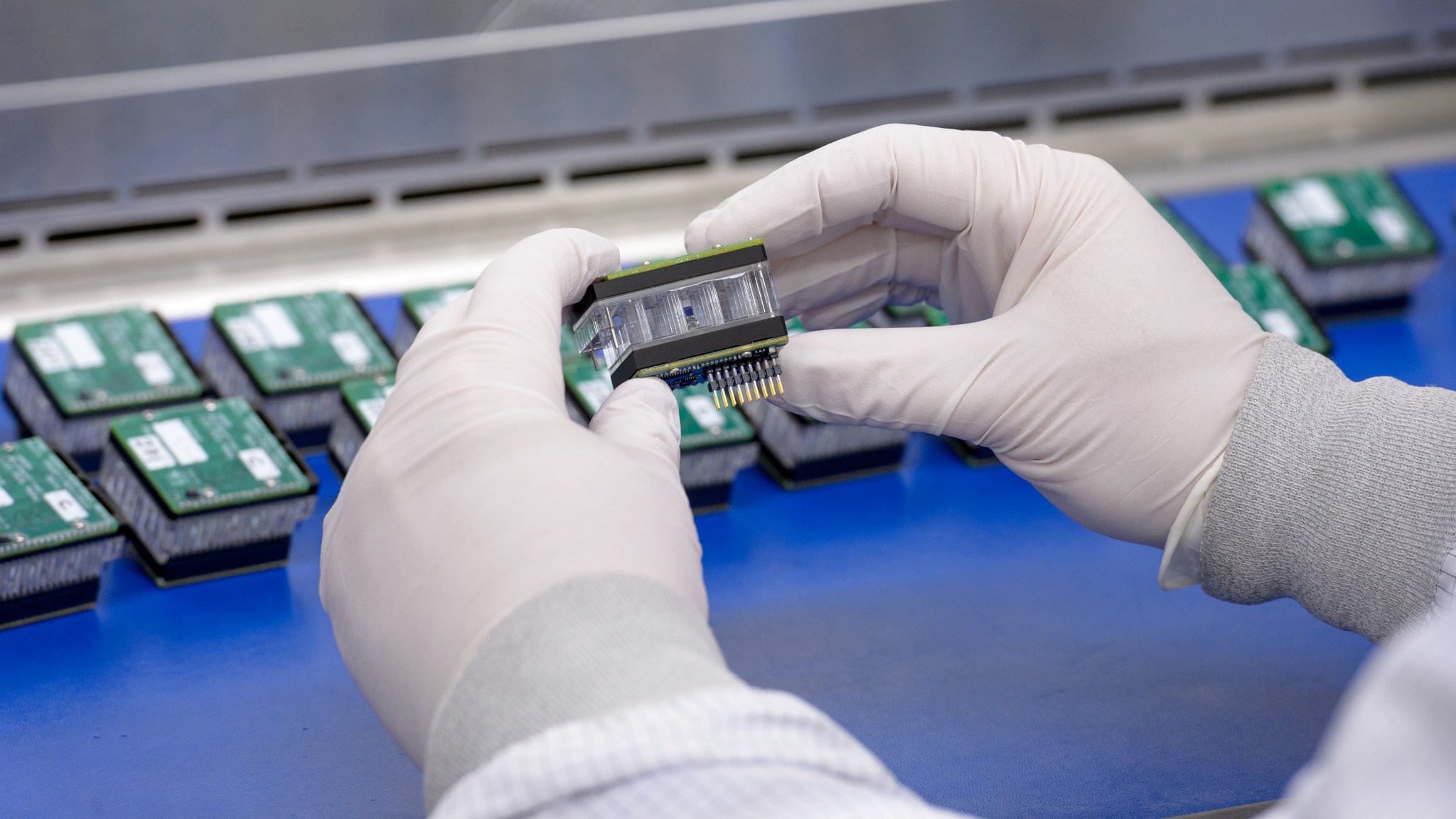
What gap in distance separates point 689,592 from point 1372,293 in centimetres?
139

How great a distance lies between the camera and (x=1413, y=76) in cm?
234

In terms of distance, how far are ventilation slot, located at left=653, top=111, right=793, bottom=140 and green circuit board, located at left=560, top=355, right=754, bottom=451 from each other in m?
0.56

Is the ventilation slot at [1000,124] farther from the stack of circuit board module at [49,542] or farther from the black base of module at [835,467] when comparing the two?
the stack of circuit board module at [49,542]

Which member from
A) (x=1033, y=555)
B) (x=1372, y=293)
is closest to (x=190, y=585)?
(x=1033, y=555)

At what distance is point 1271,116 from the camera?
2.29 meters

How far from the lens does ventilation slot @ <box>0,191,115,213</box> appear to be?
1.80m

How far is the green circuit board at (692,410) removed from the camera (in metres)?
1.49

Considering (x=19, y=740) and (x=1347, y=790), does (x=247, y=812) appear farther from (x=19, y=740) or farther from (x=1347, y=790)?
(x=1347, y=790)

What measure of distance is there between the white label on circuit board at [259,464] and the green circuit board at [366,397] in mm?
113

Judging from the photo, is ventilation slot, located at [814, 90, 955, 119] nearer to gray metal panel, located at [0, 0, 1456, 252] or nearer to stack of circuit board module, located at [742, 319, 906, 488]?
gray metal panel, located at [0, 0, 1456, 252]

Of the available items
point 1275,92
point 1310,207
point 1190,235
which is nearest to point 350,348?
point 1190,235

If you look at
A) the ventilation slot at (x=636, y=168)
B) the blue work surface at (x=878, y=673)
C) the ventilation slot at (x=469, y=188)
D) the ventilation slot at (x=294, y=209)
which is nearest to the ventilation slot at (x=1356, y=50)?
the ventilation slot at (x=636, y=168)

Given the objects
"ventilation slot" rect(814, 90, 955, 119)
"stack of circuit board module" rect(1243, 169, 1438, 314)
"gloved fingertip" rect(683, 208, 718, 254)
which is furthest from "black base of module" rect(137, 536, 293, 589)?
"stack of circuit board module" rect(1243, 169, 1438, 314)

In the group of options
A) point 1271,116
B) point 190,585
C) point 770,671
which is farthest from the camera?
point 1271,116
